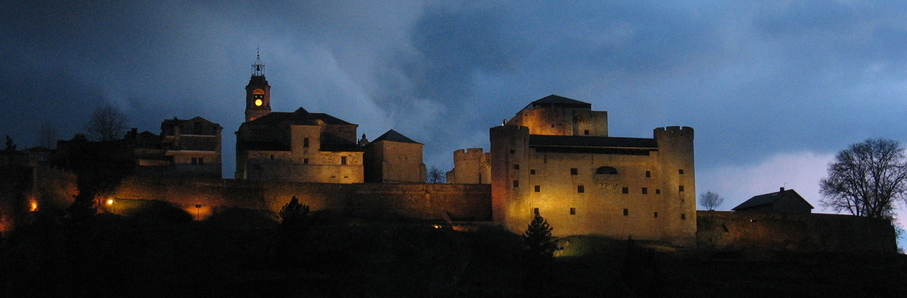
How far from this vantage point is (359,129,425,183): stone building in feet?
214

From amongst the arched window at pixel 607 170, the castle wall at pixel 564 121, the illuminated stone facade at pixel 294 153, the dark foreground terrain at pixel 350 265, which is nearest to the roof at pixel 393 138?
the illuminated stone facade at pixel 294 153

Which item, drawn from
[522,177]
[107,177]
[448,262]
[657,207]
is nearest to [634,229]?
[657,207]

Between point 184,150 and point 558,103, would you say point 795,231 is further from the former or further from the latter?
point 184,150

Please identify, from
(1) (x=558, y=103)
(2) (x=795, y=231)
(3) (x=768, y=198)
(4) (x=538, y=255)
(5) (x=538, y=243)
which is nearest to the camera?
(4) (x=538, y=255)

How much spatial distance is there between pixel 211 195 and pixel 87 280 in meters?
13.1

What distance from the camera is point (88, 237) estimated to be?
145 ft

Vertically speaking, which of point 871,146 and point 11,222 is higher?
point 871,146

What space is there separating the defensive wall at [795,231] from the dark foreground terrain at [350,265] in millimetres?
3237

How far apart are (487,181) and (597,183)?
928 cm

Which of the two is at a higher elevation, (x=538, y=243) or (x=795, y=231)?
(x=795, y=231)

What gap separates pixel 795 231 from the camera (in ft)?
204

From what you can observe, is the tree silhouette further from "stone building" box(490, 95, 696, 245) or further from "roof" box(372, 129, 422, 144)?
"roof" box(372, 129, 422, 144)

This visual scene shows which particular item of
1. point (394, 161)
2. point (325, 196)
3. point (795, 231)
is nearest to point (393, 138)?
point (394, 161)

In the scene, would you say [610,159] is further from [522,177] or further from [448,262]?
[448,262]
